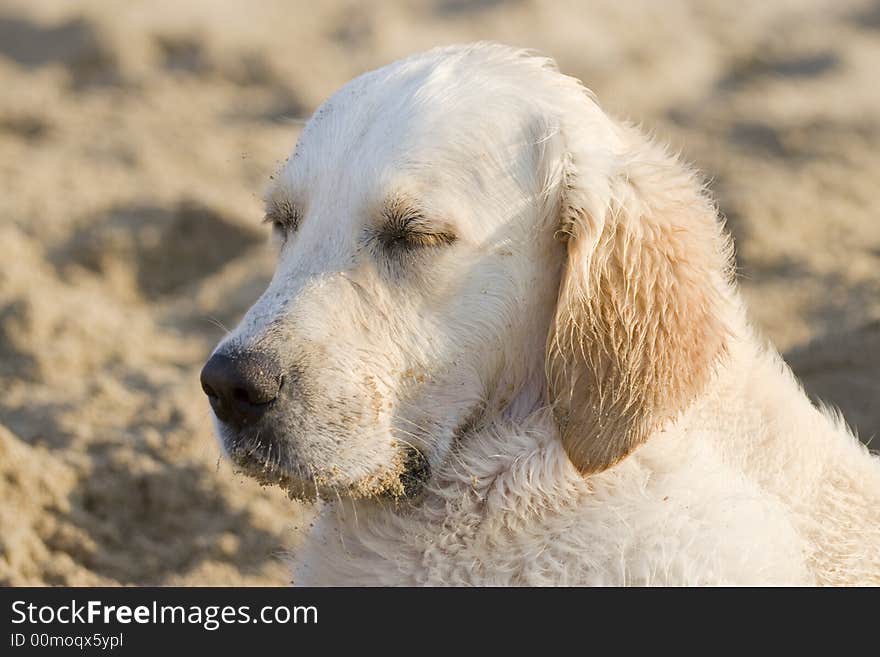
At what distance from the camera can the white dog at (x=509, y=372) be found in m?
2.74

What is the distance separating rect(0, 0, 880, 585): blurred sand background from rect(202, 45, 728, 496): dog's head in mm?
643

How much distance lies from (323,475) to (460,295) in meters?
0.54

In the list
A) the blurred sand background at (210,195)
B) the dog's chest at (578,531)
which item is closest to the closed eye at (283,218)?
the blurred sand background at (210,195)

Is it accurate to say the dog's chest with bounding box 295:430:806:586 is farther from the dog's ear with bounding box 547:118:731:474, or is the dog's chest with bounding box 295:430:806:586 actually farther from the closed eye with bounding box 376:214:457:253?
the closed eye with bounding box 376:214:457:253

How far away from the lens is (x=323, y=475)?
2.76 metres

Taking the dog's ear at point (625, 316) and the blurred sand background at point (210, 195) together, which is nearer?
the dog's ear at point (625, 316)

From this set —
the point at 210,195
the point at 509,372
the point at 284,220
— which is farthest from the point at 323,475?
the point at 210,195

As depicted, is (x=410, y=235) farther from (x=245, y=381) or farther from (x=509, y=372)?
(x=245, y=381)

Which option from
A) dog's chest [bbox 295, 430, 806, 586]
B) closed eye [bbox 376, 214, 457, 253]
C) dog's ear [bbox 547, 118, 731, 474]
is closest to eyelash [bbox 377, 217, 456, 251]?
closed eye [bbox 376, 214, 457, 253]

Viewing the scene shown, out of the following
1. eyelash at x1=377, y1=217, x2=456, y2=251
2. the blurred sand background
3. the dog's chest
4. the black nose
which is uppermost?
the blurred sand background

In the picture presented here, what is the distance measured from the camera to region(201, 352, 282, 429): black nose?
2672 mm

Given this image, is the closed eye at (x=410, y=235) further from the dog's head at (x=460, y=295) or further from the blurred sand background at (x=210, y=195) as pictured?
the blurred sand background at (x=210, y=195)

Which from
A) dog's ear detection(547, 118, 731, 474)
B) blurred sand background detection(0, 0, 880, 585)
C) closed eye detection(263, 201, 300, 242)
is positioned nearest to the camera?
dog's ear detection(547, 118, 731, 474)
